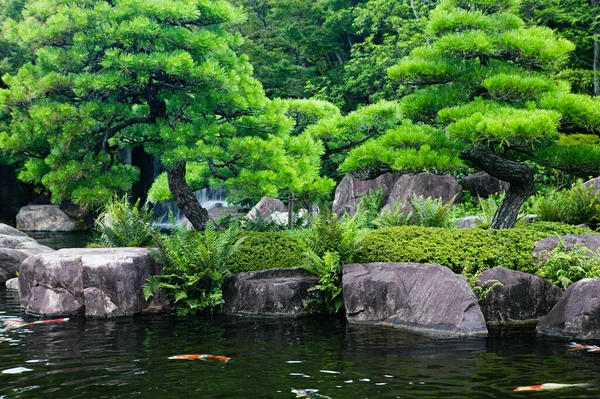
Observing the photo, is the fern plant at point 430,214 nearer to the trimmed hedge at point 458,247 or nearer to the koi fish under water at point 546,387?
the trimmed hedge at point 458,247

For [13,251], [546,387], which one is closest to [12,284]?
[13,251]

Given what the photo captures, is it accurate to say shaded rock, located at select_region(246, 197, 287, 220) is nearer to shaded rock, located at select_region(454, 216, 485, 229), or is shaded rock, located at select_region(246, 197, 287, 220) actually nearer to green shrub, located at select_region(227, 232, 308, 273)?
shaded rock, located at select_region(454, 216, 485, 229)

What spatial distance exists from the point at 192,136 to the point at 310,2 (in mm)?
22622

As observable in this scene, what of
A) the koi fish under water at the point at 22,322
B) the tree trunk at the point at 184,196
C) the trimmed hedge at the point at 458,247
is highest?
the tree trunk at the point at 184,196

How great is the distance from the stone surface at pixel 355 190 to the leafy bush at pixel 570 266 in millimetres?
10077

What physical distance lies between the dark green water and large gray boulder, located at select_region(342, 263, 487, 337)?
0.34 metres

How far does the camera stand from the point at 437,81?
11328mm

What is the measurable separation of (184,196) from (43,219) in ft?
58.6

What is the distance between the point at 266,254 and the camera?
1120 centimetres

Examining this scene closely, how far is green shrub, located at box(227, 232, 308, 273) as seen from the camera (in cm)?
1105

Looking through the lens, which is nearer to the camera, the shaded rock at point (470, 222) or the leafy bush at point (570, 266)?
the leafy bush at point (570, 266)

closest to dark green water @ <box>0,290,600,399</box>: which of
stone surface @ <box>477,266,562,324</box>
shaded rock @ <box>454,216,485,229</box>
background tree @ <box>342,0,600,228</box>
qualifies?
stone surface @ <box>477,266,562,324</box>

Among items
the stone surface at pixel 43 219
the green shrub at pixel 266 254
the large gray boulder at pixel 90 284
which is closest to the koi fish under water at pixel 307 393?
the green shrub at pixel 266 254

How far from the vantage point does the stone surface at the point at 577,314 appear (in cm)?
852
